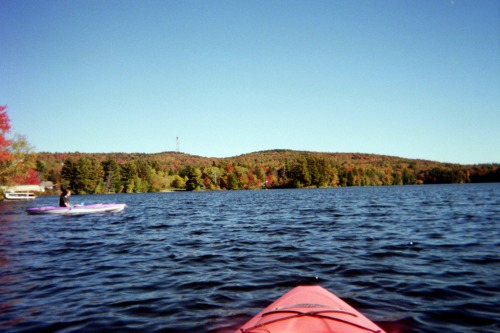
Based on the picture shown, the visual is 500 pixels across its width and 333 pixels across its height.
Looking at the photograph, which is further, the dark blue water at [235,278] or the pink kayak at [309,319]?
the dark blue water at [235,278]

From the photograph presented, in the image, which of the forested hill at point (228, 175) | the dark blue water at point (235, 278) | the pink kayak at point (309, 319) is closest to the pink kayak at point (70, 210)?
the dark blue water at point (235, 278)

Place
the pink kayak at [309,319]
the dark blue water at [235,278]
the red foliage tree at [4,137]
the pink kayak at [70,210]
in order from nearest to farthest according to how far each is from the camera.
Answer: the pink kayak at [309,319], the dark blue water at [235,278], the pink kayak at [70,210], the red foliage tree at [4,137]

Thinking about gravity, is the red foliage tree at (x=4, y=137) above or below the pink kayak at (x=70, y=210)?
above

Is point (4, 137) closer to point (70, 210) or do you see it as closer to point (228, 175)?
point (70, 210)

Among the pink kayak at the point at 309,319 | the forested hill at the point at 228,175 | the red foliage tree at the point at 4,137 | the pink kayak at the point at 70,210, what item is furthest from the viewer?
the forested hill at the point at 228,175

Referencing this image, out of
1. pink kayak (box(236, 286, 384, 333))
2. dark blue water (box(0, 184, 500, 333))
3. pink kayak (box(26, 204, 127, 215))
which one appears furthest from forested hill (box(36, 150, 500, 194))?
pink kayak (box(236, 286, 384, 333))

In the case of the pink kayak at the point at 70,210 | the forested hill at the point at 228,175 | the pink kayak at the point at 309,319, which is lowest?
the pink kayak at the point at 70,210

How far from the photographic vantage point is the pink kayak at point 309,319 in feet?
13.4

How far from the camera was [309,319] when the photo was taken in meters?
4.33

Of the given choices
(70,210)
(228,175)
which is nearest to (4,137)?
(70,210)

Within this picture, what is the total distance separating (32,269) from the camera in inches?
394

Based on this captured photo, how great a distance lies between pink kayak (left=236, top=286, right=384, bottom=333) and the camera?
13.4ft

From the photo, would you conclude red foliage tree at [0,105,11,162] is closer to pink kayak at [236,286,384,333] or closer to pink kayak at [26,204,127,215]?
pink kayak at [26,204,127,215]

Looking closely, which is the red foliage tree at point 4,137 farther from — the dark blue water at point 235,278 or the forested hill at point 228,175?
the forested hill at point 228,175
